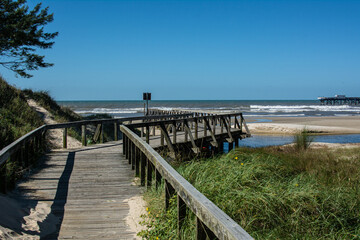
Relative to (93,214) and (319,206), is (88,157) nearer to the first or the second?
(93,214)

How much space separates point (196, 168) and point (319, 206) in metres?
2.25

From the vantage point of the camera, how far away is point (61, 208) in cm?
495

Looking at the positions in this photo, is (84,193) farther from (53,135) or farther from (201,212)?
(53,135)

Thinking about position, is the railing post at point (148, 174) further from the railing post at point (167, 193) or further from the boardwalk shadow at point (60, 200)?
the railing post at point (167, 193)

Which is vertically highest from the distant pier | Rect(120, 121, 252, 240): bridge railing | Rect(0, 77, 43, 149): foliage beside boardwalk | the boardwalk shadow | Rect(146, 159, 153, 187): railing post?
the distant pier

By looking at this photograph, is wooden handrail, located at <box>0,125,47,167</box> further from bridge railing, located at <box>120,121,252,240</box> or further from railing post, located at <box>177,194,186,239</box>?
railing post, located at <box>177,194,186,239</box>

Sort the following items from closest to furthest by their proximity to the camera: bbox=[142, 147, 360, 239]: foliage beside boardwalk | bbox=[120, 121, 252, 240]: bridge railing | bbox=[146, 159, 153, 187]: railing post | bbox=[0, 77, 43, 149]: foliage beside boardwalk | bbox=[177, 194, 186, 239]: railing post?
bbox=[120, 121, 252, 240]: bridge railing < bbox=[177, 194, 186, 239]: railing post < bbox=[142, 147, 360, 239]: foliage beside boardwalk < bbox=[146, 159, 153, 187]: railing post < bbox=[0, 77, 43, 149]: foliage beside boardwalk

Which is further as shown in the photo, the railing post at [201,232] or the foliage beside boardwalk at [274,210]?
the foliage beside boardwalk at [274,210]

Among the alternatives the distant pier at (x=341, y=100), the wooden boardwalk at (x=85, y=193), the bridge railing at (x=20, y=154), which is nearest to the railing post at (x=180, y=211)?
the wooden boardwalk at (x=85, y=193)

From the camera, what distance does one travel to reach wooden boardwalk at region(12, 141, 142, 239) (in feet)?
13.8

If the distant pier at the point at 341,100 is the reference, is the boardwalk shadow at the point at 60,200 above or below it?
below

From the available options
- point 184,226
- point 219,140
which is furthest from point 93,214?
point 219,140

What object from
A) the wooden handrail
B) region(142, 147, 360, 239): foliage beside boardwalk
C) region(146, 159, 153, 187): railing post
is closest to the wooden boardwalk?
region(146, 159, 153, 187): railing post

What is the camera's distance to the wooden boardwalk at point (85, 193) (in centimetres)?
421
